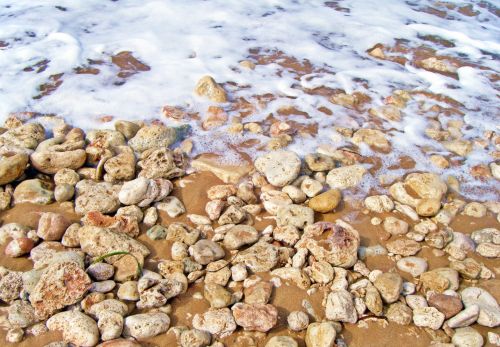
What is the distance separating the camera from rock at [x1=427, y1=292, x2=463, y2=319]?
2.99m

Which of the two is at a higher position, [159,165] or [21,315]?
[159,165]

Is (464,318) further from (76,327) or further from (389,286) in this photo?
(76,327)

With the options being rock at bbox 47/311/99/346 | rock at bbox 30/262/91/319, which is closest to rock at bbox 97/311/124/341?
rock at bbox 47/311/99/346

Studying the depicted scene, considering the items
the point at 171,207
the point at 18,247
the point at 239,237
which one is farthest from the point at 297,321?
the point at 18,247

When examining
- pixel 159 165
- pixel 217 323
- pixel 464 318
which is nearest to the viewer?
pixel 217 323

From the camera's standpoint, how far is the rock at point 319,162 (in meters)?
4.11

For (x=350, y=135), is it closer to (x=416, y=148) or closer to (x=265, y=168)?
(x=416, y=148)

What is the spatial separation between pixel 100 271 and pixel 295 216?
157 cm

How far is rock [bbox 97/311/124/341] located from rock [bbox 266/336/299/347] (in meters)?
0.94

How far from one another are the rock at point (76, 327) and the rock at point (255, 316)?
0.90 metres

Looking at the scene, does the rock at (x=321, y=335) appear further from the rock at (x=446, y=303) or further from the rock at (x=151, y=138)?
the rock at (x=151, y=138)

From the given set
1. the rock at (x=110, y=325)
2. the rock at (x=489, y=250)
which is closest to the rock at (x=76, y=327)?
the rock at (x=110, y=325)

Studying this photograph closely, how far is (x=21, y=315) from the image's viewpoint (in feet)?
9.02

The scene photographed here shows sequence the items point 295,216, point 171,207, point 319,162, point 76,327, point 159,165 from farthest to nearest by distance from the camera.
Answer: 1. point 319,162
2. point 159,165
3. point 171,207
4. point 295,216
5. point 76,327
